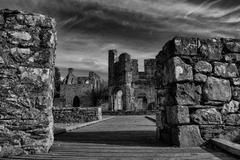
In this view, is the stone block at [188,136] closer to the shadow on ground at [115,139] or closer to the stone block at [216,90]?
the shadow on ground at [115,139]

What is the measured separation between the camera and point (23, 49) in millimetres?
3686

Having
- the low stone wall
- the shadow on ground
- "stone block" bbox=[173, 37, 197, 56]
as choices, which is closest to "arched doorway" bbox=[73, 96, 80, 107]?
the low stone wall

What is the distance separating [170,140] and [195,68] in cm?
141

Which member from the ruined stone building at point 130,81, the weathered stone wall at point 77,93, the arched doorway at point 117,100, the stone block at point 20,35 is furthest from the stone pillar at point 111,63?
the stone block at point 20,35

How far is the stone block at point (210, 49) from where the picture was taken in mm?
4145

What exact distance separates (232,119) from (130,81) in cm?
2463

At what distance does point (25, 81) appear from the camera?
11.9 ft

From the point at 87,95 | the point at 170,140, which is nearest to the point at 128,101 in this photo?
the point at 87,95

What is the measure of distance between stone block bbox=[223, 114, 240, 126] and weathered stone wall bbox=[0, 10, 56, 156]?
3.08 metres

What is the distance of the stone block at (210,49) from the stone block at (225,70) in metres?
0.15

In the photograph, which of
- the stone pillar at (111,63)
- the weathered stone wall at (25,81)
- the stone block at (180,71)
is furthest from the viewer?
the stone pillar at (111,63)

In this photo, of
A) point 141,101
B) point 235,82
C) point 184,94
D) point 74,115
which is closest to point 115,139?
point 184,94

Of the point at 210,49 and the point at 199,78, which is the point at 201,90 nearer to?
the point at 199,78

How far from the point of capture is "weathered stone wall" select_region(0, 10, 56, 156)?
3.48 meters
